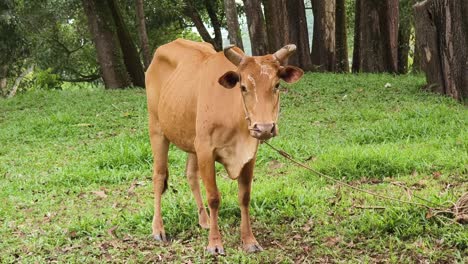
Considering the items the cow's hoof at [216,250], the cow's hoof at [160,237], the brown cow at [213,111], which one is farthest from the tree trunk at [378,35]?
the cow's hoof at [216,250]

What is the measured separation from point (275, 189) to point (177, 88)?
5.17 ft

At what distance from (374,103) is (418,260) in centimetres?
689

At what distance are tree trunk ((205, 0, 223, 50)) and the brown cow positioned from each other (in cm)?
1825

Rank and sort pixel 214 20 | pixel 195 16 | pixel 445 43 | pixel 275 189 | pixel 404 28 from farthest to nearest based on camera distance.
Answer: pixel 214 20
pixel 195 16
pixel 404 28
pixel 445 43
pixel 275 189

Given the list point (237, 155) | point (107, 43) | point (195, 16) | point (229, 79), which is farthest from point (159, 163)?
point (195, 16)

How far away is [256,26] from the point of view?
15508 millimetres

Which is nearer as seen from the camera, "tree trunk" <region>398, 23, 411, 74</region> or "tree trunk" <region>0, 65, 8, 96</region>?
"tree trunk" <region>398, 23, 411, 74</region>

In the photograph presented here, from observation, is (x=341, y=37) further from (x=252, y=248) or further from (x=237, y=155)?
(x=237, y=155)

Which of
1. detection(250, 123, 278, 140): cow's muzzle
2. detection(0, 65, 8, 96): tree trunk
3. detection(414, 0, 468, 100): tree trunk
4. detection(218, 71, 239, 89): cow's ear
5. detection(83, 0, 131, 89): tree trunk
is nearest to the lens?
detection(250, 123, 278, 140): cow's muzzle

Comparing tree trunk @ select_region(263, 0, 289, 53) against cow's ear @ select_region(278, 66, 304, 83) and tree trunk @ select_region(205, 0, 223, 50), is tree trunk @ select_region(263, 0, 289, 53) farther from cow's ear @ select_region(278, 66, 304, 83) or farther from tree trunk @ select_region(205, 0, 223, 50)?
cow's ear @ select_region(278, 66, 304, 83)

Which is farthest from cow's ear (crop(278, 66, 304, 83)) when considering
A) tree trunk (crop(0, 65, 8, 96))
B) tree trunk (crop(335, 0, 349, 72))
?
tree trunk (crop(0, 65, 8, 96))

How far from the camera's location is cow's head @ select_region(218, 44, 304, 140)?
14.2ft

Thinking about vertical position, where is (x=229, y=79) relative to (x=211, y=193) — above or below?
above

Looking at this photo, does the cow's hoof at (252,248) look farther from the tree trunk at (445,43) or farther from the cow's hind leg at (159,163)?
the tree trunk at (445,43)
